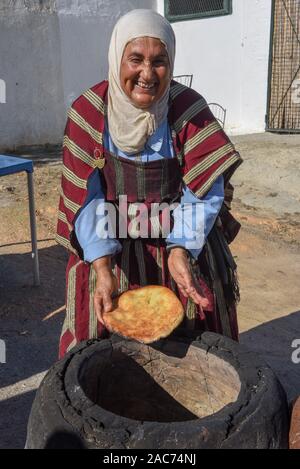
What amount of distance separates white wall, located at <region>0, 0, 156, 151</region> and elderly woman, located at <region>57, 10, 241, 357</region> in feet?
27.2

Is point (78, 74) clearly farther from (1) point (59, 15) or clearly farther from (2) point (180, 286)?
(2) point (180, 286)

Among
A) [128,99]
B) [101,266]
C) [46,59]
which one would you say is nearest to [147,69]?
[128,99]

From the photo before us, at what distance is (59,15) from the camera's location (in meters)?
10.0

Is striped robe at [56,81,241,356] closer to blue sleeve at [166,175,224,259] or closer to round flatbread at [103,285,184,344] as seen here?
blue sleeve at [166,175,224,259]

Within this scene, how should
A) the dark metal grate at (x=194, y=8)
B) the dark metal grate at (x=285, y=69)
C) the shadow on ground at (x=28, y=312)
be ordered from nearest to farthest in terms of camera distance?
the shadow on ground at (x=28, y=312), the dark metal grate at (x=285, y=69), the dark metal grate at (x=194, y=8)

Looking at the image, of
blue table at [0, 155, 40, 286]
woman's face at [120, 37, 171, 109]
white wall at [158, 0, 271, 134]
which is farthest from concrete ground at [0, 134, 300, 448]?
white wall at [158, 0, 271, 134]

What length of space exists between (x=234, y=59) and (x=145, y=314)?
894 centimetres

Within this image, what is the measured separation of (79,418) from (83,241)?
0.74m

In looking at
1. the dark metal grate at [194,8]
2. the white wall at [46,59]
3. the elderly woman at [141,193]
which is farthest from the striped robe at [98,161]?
the dark metal grate at [194,8]

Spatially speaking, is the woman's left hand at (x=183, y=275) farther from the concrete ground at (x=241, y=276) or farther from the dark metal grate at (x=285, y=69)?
the dark metal grate at (x=285, y=69)

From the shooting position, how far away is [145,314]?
188cm

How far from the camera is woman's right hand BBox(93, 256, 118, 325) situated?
192 centimetres

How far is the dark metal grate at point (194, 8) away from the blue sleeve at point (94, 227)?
28.5 feet

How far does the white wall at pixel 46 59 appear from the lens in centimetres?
970
